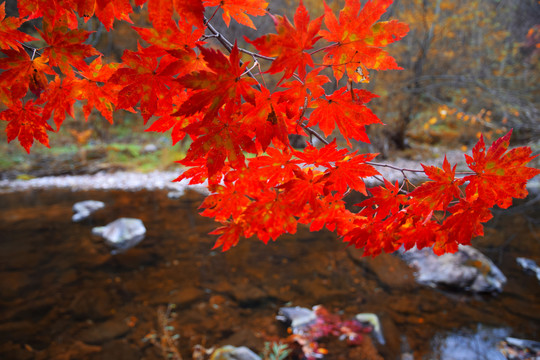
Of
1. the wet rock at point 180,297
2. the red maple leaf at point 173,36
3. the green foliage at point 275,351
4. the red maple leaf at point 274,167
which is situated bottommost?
the wet rock at point 180,297

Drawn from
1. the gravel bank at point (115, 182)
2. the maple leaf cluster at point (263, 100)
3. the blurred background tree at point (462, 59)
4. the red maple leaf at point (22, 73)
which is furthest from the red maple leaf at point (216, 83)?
the blurred background tree at point (462, 59)

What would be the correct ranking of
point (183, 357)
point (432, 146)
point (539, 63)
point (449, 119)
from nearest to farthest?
1. point (183, 357)
2. point (539, 63)
3. point (432, 146)
4. point (449, 119)

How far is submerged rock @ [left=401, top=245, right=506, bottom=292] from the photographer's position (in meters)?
3.24

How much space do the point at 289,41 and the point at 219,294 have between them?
3.16 metres

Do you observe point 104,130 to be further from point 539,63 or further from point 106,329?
point 539,63

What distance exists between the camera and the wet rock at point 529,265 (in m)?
3.58

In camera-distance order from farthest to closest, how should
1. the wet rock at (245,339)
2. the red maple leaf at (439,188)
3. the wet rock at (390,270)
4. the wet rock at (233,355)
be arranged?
the wet rock at (390,270) < the wet rock at (245,339) < the wet rock at (233,355) < the red maple leaf at (439,188)

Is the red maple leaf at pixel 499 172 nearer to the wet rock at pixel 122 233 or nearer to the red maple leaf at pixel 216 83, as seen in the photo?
the red maple leaf at pixel 216 83

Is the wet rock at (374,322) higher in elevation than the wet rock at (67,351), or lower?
higher

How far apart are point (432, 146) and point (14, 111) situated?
1391 centimetres

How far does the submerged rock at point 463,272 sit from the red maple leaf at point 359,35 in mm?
3461

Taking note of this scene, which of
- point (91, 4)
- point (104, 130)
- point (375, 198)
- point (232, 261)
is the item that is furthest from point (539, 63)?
point (104, 130)

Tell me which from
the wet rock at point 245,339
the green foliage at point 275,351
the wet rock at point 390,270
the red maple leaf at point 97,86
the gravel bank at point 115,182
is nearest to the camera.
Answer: the red maple leaf at point 97,86

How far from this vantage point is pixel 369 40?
73 centimetres
